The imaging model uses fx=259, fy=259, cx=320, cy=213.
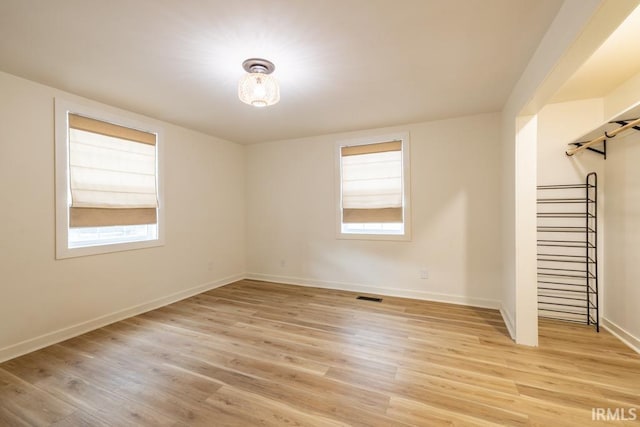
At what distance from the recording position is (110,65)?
213 centimetres

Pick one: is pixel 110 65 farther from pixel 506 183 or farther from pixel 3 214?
pixel 506 183

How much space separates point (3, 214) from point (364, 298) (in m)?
3.86

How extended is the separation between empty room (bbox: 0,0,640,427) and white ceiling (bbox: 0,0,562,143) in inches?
0.8

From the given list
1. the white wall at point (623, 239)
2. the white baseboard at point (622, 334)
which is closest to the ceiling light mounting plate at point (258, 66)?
the white wall at point (623, 239)

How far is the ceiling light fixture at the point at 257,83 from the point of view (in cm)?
206

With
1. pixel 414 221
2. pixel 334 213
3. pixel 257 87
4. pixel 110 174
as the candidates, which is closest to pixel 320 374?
pixel 257 87

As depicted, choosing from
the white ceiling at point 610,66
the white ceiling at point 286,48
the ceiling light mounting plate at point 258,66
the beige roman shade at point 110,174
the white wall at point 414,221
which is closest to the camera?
the white ceiling at point 286,48

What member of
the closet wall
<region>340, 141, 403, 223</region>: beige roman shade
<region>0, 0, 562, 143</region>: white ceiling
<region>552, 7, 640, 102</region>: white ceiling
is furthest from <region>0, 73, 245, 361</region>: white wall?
the closet wall

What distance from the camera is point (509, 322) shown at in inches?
106

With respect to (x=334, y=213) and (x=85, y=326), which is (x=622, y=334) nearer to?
(x=334, y=213)

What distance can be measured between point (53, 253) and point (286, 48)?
291 cm

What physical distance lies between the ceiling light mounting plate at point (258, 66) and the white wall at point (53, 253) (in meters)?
2.04

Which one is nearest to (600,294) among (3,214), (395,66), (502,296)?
(502,296)

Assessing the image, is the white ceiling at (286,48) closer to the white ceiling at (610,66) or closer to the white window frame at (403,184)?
the white ceiling at (610,66)
